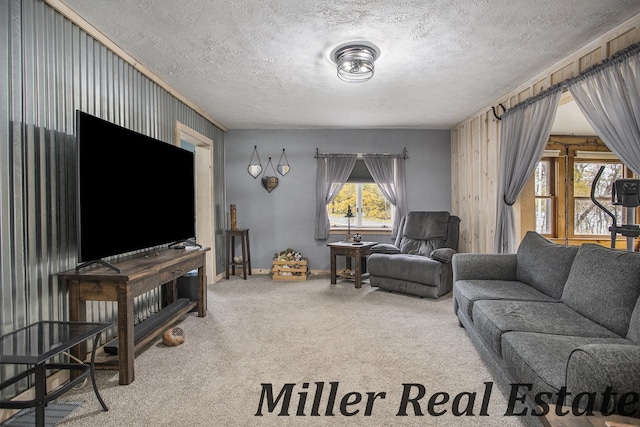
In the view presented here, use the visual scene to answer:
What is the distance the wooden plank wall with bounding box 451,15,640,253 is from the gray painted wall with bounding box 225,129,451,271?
54cm

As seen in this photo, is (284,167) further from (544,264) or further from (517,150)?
(544,264)

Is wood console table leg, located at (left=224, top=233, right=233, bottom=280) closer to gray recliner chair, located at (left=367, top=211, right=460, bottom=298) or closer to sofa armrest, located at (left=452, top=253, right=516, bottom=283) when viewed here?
gray recliner chair, located at (left=367, top=211, right=460, bottom=298)

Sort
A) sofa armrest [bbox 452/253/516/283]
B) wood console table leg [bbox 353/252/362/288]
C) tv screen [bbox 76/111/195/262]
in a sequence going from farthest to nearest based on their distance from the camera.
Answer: wood console table leg [bbox 353/252/362/288]
sofa armrest [bbox 452/253/516/283]
tv screen [bbox 76/111/195/262]

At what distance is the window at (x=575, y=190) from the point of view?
5.91m

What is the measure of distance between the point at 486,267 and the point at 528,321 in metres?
1.19

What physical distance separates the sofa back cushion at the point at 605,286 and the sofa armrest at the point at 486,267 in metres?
0.77

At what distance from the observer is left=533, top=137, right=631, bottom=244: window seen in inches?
233

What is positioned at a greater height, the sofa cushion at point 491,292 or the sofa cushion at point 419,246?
the sofa cushion at point 419,246

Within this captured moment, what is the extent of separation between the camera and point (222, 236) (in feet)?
18.2

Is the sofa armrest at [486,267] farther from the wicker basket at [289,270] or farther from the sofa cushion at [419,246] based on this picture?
the wicker basket at [289,270]

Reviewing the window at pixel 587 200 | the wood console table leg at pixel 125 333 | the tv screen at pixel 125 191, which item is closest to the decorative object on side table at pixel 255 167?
the tv screen at pixel 125 191

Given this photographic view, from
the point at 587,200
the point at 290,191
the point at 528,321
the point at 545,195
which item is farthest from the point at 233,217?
the point at 587,200

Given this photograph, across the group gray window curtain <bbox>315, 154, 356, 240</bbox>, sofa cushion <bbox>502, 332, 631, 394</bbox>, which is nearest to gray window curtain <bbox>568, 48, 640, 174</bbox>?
sofa cushion <bbox>502, 332, 631, 394</bbox>

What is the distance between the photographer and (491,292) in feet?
8.77
